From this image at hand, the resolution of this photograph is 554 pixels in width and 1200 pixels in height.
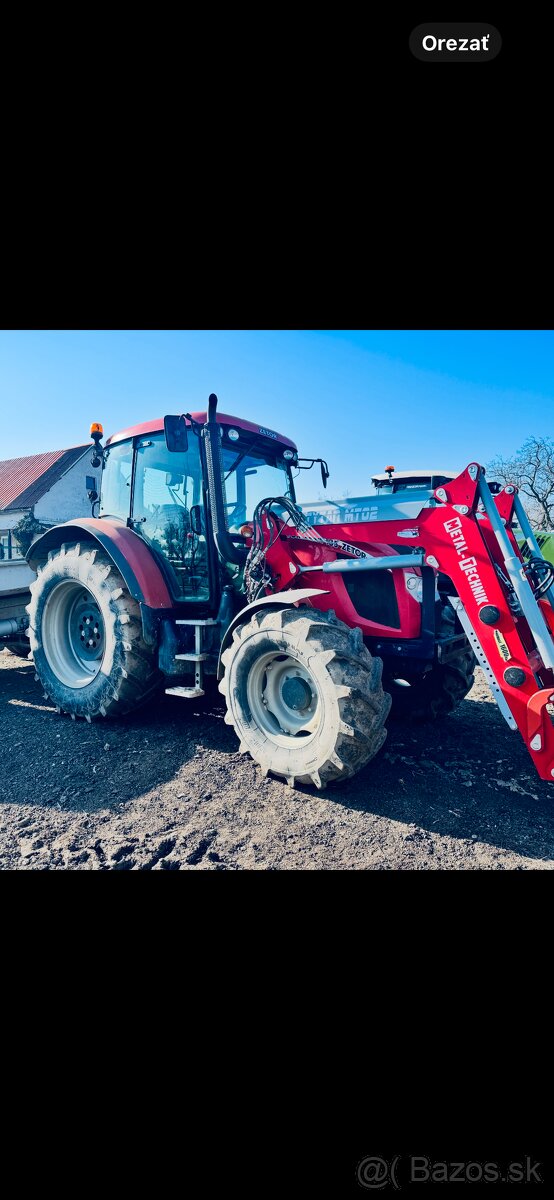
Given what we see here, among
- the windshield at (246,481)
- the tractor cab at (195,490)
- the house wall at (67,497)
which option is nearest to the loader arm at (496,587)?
the tractor cab at (195,490)

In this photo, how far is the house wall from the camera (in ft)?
64.7

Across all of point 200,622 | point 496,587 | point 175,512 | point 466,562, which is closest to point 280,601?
point 200,622

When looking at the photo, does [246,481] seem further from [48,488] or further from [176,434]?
[48,488]

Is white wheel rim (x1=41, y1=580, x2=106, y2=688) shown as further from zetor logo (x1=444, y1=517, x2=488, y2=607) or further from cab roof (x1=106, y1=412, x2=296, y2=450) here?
zetor logo (x1=444, y1=517, x2=488, y2=607)

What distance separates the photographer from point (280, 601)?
129 inches

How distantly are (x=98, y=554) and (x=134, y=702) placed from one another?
123cm

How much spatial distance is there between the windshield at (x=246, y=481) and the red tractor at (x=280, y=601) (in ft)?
0.05

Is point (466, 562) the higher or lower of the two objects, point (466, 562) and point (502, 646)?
the higher

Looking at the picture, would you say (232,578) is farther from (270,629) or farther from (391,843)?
(391,843)

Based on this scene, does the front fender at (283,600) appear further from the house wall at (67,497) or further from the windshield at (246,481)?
the house wall at (67,497)

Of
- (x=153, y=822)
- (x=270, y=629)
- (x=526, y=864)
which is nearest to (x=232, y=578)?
(x=270, y=629)

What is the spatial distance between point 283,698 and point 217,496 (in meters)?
1.64

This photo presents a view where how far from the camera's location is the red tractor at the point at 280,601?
9.52ft

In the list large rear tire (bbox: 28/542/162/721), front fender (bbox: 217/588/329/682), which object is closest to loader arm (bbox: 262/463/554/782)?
front fender (bbox: 217/588/329/682)
